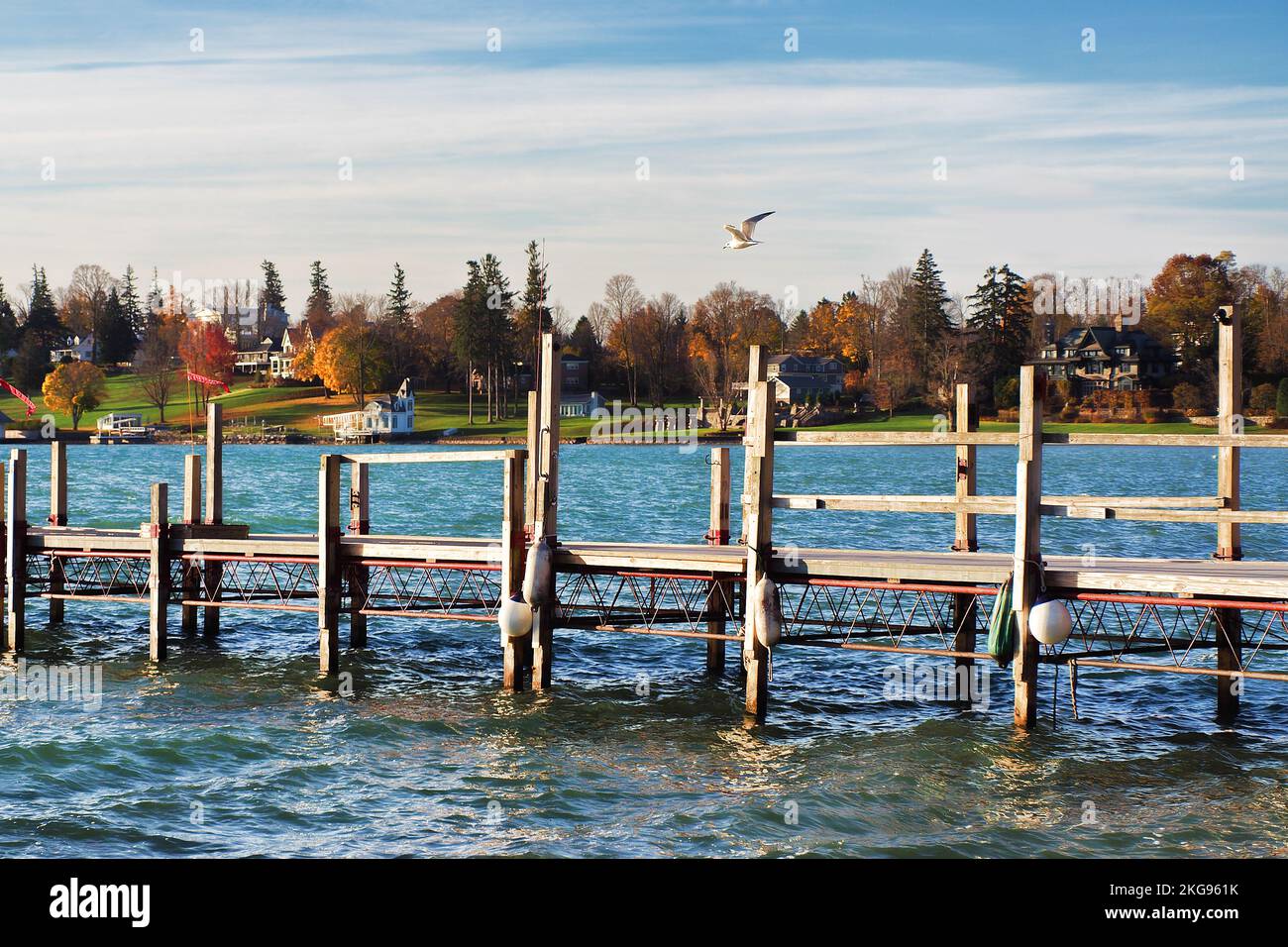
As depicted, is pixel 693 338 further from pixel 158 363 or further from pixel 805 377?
pixel 158 363

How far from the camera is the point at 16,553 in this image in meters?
25.9

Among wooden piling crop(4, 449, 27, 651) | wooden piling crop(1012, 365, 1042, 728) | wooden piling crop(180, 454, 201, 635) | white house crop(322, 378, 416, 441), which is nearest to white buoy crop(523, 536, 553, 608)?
wooden piling crop(1012, 365, 1042, 728)

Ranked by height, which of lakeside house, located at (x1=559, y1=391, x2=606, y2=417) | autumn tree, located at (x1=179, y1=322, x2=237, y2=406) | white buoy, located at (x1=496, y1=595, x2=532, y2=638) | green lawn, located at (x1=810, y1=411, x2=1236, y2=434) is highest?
autumn tree, located at (x1=179, y1=322, x2=237, y2=406)

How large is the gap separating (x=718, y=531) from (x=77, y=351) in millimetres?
163216

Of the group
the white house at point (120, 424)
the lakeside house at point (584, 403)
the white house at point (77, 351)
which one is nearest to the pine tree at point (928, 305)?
the lakeside house at point (584, 403)

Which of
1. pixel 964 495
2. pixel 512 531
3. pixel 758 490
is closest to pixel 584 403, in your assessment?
pixel 964 495

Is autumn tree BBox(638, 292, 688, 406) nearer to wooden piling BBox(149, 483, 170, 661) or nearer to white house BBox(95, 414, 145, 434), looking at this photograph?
white house BBox(95, 414, 145, 434)

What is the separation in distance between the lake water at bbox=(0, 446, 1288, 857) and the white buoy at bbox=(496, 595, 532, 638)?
137 centimetres

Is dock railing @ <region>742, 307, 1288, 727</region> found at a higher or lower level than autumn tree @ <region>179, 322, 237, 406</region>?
lower

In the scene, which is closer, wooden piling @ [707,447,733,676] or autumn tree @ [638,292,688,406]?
wooden piling @ [707,447,733,676]

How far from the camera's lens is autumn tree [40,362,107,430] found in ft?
464

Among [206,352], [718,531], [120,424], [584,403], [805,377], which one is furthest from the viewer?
[206,352]
